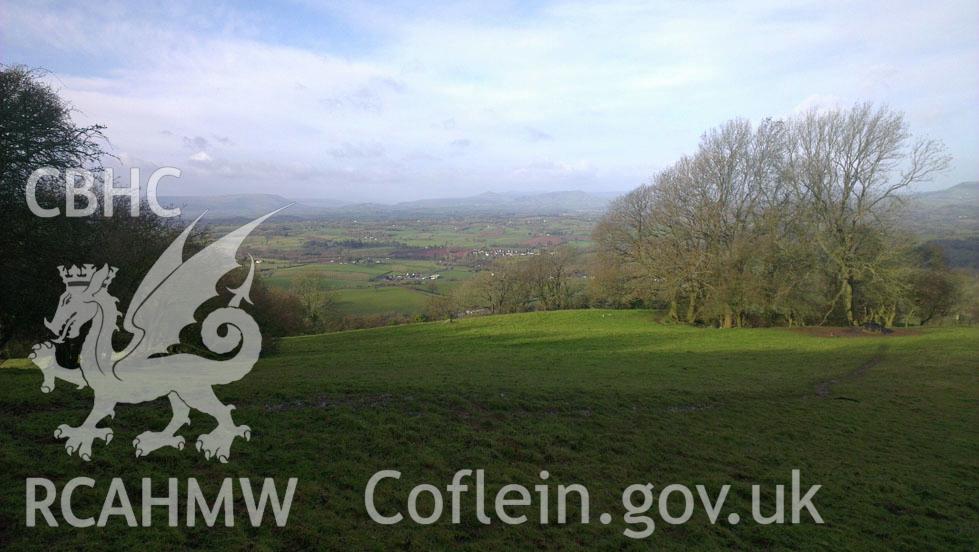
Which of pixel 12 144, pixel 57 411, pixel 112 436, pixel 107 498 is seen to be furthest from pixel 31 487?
pixel 12 144

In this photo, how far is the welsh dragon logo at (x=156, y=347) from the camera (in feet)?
25.5

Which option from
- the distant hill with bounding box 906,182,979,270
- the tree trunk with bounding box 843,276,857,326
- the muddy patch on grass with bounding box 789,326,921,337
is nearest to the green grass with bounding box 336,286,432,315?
the muddy patch on grass with bounding box 789,326,921,337

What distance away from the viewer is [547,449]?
9320 mm

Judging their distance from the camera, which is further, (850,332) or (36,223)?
(850,332)

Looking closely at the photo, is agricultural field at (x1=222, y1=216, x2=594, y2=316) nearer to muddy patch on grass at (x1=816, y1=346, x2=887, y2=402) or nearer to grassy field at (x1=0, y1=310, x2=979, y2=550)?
grassy field at (x1=0, y1=310, x2=979, y2=550)

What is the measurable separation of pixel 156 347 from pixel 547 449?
32.3 feet

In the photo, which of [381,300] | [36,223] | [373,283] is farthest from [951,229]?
[36,223]

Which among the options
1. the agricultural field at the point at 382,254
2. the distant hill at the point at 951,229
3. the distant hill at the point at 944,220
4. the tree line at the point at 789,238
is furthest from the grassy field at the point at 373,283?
the distant hill at the point at 951,229

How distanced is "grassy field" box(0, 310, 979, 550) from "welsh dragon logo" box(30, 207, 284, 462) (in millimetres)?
326

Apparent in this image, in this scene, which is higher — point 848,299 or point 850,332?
point 848,299

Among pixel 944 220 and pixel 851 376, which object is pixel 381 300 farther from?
pixel 944 220

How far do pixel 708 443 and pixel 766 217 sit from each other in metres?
30.6

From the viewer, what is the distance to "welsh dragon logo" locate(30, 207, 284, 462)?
776 centimetres

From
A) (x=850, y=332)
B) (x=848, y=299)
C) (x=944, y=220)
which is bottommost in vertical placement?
(x=850, y=332)
